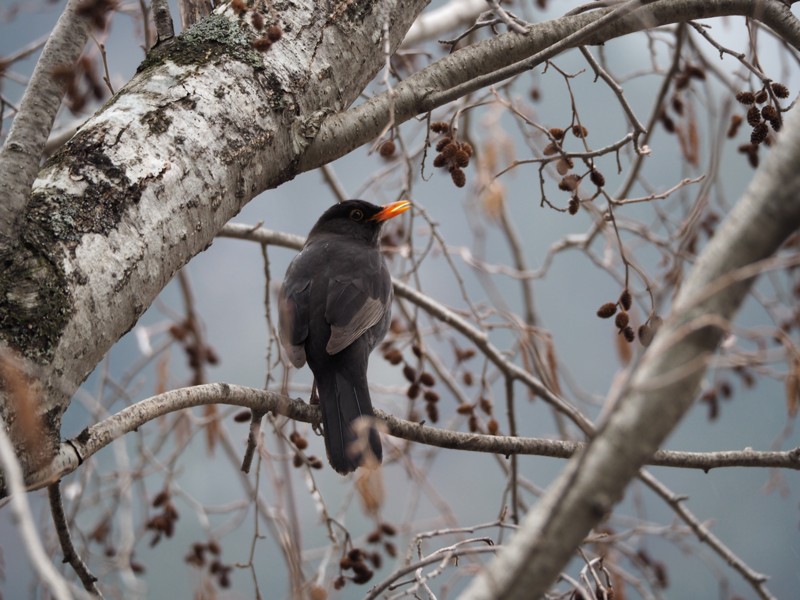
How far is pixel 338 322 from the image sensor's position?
3.79m

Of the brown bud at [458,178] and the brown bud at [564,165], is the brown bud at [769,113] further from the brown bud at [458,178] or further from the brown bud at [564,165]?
the brown bud at [458,178]

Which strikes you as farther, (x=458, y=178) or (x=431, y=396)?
(x=431, y=396)

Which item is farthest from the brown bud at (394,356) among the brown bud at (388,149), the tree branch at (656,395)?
the tree branch at (656,395)

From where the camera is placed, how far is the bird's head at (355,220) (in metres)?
4.79

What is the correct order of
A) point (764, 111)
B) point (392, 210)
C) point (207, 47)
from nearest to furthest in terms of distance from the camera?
point (207, 47) → point (764, 111) → point (392, 210)

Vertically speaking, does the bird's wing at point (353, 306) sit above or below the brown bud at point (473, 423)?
above

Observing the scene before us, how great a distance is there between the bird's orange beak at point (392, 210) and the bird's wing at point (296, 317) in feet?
2.36

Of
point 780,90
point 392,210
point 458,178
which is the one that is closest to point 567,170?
point 458,178

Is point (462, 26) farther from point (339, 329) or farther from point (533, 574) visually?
point (533, 574)

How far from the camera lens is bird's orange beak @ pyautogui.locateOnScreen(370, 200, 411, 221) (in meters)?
4.52

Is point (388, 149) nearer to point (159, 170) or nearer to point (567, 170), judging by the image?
point (567, 170)

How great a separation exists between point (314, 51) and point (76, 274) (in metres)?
1.16

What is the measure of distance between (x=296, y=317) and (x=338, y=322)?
0.77ft

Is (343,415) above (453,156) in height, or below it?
below
